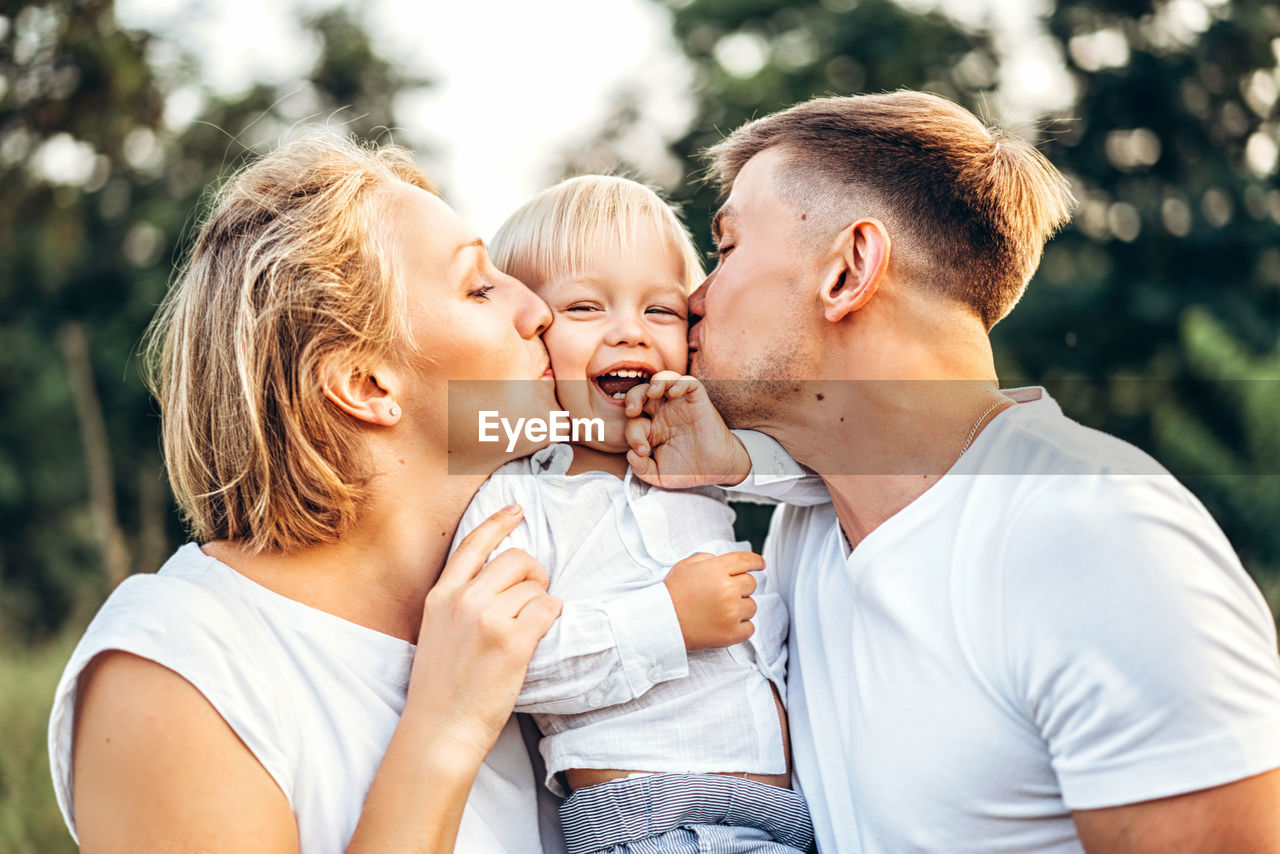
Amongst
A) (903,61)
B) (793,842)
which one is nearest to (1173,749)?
(793,842)

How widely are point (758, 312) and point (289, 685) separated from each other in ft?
4.39

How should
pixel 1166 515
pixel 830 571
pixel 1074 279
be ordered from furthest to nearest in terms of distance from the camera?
pixel 1074 279, pixel 830 571, pixel 1166 515

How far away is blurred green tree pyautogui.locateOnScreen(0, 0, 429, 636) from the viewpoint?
31.8 ft

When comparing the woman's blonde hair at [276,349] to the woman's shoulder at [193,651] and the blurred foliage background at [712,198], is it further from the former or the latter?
the blurred foliage background at [712,198]

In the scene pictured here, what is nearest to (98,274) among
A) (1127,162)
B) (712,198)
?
(712,198)

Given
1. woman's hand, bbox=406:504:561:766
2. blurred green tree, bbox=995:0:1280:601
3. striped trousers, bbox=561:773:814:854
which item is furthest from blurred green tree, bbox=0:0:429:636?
blurred green tree, bbox=995:0:1280:601

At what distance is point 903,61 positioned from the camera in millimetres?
14961

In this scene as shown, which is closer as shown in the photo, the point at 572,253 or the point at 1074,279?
the point at 572,253

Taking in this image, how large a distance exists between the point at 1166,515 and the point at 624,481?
3.82 feet

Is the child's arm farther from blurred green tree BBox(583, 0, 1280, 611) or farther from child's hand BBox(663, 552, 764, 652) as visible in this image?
blurred green tree BBox(583, 0, 1280, 611)

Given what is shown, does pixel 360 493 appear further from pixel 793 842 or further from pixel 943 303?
pixel 943 303

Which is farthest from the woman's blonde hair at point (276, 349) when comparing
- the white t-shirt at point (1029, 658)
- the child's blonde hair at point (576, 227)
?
the white t-shirt at point (1029, 658)

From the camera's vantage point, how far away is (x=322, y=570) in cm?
221

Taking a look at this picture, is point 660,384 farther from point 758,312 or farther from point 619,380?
point 758,312
